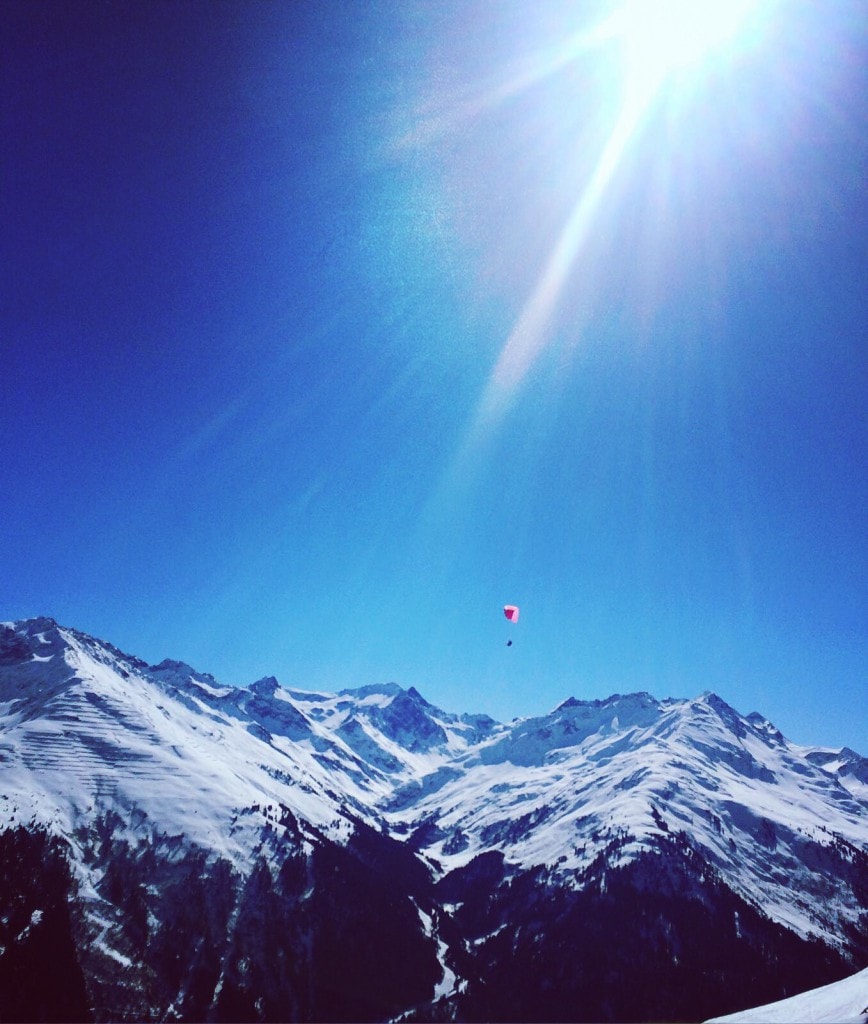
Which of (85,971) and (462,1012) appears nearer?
(85,971)

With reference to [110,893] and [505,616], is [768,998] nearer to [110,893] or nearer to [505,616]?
[505,616]

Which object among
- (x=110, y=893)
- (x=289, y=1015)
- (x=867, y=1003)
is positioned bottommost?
(x=289, y=1015)

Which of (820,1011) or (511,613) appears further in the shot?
(511,613)

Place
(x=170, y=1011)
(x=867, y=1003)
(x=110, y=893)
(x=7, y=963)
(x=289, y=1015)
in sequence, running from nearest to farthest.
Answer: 1. (x=867, y=1003)
2. (x=7, y=963)
3. (x=170, y=1011)
4. (x=289, y=1015)
5. (x=110, y=893)

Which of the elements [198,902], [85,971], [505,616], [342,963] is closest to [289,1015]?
[342,963]

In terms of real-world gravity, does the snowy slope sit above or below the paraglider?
below

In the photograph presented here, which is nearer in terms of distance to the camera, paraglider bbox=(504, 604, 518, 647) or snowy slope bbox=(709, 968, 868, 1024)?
snowy slope bbox=(709, 968, 868, 1024)

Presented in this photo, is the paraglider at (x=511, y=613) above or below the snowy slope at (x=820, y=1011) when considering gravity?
above

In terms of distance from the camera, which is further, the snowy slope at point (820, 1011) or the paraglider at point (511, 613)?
the paraglider at point (511, 613)
